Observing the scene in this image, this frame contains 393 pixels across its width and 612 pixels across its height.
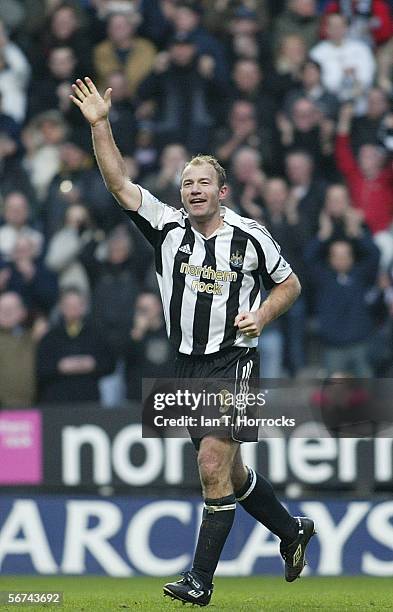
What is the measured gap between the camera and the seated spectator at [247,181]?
41.2 feet

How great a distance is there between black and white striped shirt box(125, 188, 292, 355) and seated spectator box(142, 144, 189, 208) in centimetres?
513

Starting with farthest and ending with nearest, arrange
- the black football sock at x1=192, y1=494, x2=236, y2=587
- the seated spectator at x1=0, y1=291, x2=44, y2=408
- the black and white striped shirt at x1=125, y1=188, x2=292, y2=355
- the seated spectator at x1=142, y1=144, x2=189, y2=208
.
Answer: the seated spectator at x1=142, y1=144, x2=189, y2=208
the seated spectator at x1=0, y1=291, x2=44, y2=408
the black and white striped shirt at x1=125, y1=188, x2=292, y2=355
the black football sock at x1=192, y1=494, x2=236, y2=587

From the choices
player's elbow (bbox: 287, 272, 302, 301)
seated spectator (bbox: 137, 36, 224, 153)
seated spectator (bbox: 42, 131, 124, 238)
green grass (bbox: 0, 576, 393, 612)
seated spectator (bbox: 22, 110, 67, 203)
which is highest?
seated spectator (bbox: 137, 36, 224, 153)

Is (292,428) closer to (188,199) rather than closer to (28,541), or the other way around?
(28,541)

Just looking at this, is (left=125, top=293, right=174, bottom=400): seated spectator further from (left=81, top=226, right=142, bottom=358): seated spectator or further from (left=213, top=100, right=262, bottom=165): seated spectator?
(left=213, top=100, right=262, bottom=165): seated spectator

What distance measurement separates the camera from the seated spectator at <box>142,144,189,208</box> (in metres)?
12.5

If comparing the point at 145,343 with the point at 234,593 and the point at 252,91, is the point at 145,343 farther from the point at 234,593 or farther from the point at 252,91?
the point at 234,593

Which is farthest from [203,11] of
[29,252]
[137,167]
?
[29,252]

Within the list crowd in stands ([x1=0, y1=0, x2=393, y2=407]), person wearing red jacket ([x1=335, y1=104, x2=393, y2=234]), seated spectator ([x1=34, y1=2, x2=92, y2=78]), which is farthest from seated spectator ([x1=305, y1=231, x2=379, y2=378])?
seated spectator ([x1=34, y1=2, x2=92, y2=78])

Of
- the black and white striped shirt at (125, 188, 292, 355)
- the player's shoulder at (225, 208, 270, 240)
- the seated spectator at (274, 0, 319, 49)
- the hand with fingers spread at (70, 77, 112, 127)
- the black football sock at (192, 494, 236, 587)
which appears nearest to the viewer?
the black football sock at (192, 494, 236, 587)

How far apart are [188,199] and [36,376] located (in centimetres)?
509

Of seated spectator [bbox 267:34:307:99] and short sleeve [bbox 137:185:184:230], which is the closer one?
short sleeve [bbox 137:185:184:230]

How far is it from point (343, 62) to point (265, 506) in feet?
25.1

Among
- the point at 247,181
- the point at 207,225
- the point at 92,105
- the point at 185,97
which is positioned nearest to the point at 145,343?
the point at 247,181
